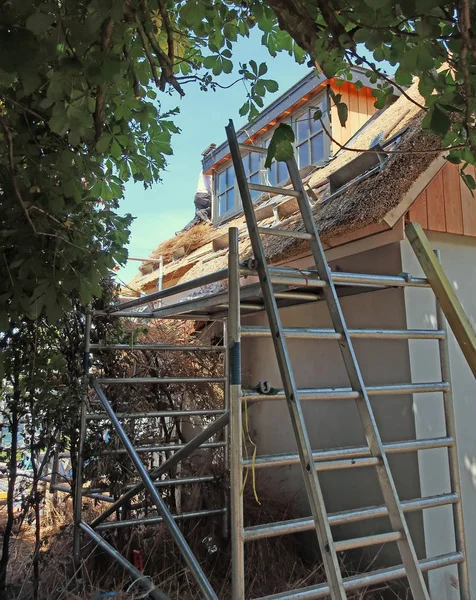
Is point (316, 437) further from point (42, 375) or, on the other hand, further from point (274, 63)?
point (274, 63)

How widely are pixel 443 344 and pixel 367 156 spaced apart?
2047 millimetres

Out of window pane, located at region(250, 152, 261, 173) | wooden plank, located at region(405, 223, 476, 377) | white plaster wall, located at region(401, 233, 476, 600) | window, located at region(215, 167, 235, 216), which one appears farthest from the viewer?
window, located at region(215, 167, 235, 216)

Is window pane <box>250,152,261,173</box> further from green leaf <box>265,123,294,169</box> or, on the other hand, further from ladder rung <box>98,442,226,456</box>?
green leaf <box>265,123,294,169</box>

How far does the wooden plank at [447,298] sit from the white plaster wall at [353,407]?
2.89ft

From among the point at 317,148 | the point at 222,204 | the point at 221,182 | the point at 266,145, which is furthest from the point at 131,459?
the point at 221,182

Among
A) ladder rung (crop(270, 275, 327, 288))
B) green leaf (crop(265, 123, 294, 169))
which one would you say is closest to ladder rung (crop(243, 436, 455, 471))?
ladder rung (crop(270, 275, 327, 288))

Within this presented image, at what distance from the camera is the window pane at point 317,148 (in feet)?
23.7

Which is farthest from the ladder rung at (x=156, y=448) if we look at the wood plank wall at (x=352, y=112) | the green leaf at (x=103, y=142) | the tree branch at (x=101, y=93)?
the wood plank wall at (x=352, y=112)

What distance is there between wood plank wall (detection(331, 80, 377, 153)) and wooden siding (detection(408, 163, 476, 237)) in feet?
12.7

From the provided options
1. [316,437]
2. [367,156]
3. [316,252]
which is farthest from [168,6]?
[316,437]

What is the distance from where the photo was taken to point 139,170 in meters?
2.94

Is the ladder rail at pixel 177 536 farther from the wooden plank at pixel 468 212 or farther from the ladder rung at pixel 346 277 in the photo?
the wooden plank at pixel 468 212

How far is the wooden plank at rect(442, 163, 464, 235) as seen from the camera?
12.1 feet

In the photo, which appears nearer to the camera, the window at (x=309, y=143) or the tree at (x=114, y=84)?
the tree at (x=114, y=84)
